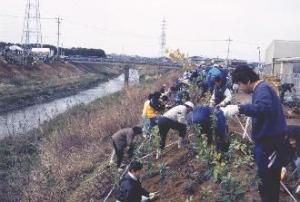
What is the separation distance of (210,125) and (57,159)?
629 centimetres

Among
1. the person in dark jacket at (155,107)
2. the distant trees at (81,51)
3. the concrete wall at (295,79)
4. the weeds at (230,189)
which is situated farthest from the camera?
the distant trees at (81,51)

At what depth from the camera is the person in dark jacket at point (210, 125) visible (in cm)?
800

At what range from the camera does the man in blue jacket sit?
5.02 metres

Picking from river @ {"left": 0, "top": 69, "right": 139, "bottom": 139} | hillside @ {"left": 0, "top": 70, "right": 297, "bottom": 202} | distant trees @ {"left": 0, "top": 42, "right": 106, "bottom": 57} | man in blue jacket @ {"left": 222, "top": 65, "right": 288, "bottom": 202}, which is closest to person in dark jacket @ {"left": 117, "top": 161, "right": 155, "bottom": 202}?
hillside @ {"left": 0, "top": 70, "right": 297, "bottom": 202}

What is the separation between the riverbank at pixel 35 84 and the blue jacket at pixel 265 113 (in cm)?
2630

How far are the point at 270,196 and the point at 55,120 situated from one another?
18038 mm

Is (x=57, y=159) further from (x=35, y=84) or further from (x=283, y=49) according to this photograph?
(x=35, y=84)

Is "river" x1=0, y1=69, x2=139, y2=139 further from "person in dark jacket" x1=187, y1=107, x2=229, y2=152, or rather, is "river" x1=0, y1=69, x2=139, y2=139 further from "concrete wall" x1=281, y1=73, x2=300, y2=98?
"person in dark jacket" x1=187, y1=107, x2=229, y2=152

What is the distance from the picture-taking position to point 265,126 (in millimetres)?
5152

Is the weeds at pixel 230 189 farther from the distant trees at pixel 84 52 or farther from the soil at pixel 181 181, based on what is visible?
the distant trees at pixel 84 52

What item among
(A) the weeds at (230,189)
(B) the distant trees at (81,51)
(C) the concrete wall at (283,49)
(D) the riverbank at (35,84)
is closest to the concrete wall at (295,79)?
(A) the weeds at (230,189)

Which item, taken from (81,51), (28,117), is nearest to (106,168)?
(28,117)

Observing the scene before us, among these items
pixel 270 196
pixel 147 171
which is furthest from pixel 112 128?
pixel 270 196

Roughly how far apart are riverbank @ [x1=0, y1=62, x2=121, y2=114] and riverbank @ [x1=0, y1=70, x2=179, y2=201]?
13.3 metres
